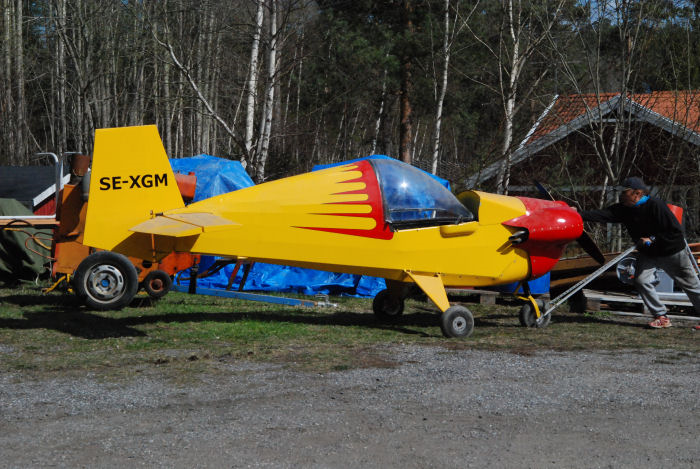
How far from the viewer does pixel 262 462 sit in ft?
12.6

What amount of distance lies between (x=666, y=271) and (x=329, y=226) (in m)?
4.38

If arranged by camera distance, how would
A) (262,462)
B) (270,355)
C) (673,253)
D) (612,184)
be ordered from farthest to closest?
(612,184) < (673,253) < (270,355) < (262,462)

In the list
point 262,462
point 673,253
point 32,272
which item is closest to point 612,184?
point 673,253

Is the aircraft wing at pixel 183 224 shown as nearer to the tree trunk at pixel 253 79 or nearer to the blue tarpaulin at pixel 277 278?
the blue tarpaulin at pixel 277 278

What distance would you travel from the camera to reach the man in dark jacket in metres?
8.85

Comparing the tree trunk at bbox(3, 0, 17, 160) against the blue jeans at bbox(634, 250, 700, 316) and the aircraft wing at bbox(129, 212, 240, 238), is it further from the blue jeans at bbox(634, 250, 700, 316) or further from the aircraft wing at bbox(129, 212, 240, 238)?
the blue jeans at bbox(634, 250, 700, 316)

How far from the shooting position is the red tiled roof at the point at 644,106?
48.8ft

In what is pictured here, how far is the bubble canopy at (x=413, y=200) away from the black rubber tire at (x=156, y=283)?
11.9 ft

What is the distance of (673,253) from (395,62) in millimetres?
19046

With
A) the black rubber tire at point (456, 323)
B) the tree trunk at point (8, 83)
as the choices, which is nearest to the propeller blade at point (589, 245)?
the black rubber tire at point (456, 323)

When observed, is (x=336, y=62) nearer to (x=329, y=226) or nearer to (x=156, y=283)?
(x=156, y=283)

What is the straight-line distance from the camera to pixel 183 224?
712 centimetres

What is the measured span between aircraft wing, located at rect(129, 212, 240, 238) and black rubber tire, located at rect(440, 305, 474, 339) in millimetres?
2379

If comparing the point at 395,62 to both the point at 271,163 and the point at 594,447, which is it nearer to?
the point at 271,163
